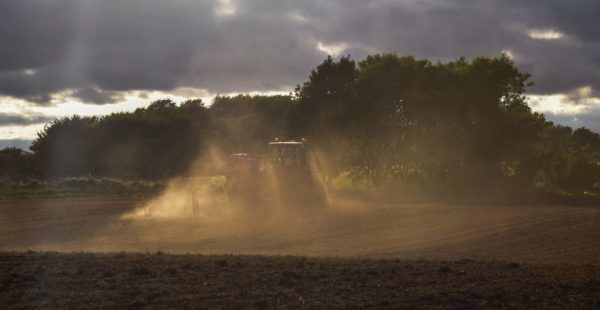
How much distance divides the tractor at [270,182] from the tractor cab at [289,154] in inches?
3.6

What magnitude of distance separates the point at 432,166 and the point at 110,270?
2631 cm

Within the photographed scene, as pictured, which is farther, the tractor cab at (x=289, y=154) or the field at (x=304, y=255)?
the tractor cab at (x=289, y=154)

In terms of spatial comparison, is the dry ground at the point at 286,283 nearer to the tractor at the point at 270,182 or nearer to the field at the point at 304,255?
the field at the point at 304,255

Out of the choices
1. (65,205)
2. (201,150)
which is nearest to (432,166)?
(65,205)

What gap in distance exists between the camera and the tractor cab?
2622 cm

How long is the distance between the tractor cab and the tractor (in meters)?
0.09

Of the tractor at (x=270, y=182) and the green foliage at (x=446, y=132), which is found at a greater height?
the green foliage at (x=446, y=132)

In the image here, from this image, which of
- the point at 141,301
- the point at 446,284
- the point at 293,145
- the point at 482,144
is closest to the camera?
the point at 141,301

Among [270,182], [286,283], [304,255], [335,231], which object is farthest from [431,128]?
Answer: [286,283]

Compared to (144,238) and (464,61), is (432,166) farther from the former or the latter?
(144,238)

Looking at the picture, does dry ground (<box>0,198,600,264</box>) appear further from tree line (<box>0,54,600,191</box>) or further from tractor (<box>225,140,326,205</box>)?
tree line (<box>0,54,600,191</box>)

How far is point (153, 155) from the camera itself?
63.7 m

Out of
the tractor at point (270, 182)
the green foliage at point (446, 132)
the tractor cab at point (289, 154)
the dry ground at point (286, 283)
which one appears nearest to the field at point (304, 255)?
the dry ground at point (286, 283)

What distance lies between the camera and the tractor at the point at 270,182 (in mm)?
25375
